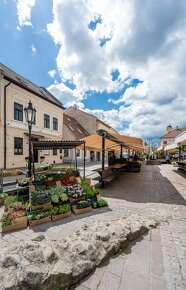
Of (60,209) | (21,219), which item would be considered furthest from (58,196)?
(21,219)

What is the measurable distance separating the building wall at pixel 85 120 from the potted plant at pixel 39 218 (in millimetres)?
27137

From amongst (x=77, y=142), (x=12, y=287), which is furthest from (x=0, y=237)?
(x=77, y=142)

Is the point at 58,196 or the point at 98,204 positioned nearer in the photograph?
the point at 58,196

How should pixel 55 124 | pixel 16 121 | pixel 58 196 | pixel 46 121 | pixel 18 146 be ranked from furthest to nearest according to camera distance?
pixel 55 124
pixel 46 121
pixel 18 146
pixel 16 121
pixel 58 196

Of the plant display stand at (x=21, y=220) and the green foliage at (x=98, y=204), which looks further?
the green foliage at (x=98, y=204)

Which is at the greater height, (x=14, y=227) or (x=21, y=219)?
(x=21, y=219)

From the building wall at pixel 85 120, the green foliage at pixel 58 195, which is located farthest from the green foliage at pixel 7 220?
the building wall at pixel 85 120

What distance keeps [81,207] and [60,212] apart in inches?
27.4

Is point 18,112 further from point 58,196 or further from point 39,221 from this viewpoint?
point 39,221

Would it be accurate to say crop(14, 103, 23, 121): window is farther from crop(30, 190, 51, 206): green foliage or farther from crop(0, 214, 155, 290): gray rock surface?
crop(0, 214, 155, 290): gray rock surface

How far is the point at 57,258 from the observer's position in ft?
7.44

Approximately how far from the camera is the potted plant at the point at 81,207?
4.74m

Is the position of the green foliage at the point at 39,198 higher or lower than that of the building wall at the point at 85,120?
lower

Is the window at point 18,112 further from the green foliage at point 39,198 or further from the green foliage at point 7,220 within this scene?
the green foliage at point 7,220
